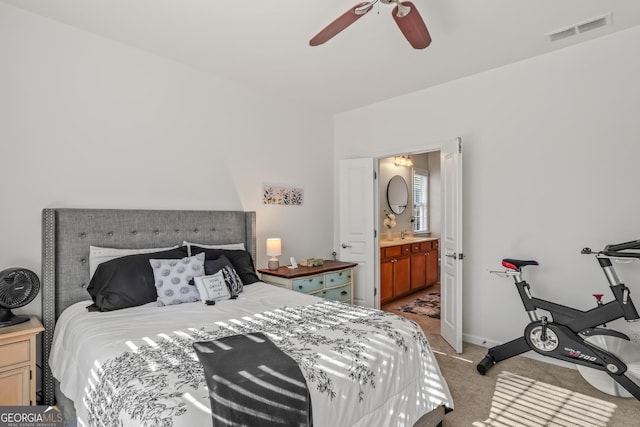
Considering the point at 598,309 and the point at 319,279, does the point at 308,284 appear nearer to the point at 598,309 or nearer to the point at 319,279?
the point at 319,279

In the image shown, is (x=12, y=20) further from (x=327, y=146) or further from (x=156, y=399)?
(x=327, y=146)

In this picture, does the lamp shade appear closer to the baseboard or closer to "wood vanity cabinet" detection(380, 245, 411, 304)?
"wood vanity cabinet" detection(380, 245, 411, 304)

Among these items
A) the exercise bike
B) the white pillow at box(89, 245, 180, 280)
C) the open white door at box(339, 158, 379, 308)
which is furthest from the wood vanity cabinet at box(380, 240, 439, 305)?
the white pillow at box(89, 245, 180, 280)

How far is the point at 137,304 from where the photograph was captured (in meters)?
2.39

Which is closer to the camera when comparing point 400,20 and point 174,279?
point 400,20

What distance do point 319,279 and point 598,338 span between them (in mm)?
2479

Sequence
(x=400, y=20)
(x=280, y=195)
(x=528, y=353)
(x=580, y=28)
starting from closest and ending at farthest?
(x=400, y=20), (x=580, y=28), (x=528, y=353), (x=280, y=195)

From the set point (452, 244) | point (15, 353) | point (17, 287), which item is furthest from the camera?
point (452, 244)

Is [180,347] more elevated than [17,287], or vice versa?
[17,287]

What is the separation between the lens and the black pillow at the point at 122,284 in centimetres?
232

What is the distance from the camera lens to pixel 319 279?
3752mm

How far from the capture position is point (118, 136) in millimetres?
2857

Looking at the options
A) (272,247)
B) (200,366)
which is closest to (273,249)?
(272,247)

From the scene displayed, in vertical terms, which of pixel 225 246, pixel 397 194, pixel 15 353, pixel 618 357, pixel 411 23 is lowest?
pixel 618 357
